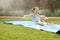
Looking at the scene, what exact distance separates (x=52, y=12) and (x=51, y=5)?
68cm

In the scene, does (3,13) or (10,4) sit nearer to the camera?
(3,13)

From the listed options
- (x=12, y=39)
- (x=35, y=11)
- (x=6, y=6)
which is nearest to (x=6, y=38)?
(x=12, y=39)

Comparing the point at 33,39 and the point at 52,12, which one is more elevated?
the point at 33,39

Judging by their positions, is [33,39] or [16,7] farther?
[16,7]

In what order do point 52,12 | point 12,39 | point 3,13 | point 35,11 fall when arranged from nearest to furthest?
point 12,39
point 35,11
point 3,13
point 52,12

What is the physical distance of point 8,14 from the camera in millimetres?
14203

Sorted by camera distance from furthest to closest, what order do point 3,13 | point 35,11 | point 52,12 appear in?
point 52,12, point 3,13, point 35,11

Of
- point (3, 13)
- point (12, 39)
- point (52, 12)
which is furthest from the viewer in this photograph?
point (52, 12)

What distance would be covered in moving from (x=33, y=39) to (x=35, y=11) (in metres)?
3.00

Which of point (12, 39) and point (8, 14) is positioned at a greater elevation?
point (12, 39)

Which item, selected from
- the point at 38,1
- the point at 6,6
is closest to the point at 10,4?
the point at 6,6

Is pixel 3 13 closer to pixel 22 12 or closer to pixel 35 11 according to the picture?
pixel 22 12

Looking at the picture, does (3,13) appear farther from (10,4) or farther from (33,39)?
(33,39)

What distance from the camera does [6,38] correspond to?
4.21m
